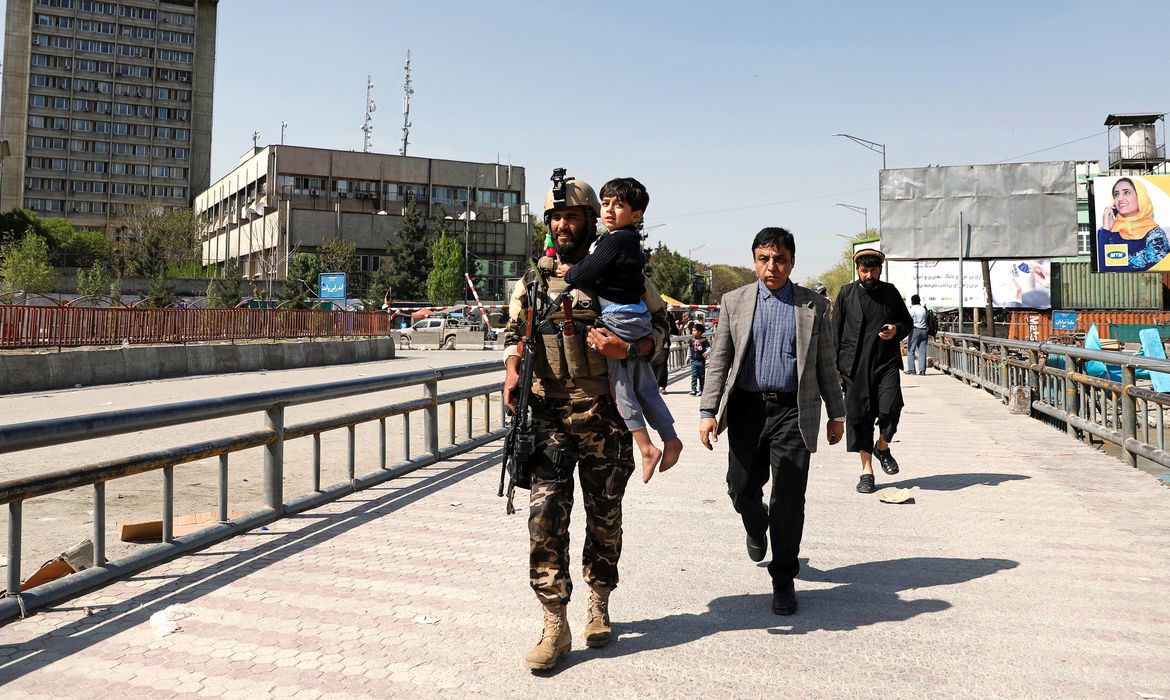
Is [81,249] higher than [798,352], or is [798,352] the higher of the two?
[81,249]

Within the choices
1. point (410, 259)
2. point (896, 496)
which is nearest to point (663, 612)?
point (896, 496)

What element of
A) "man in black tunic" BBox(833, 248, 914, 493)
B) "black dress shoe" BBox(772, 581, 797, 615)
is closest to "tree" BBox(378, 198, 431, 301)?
"man in black tunic" BBox(833, 248, 914, 493)

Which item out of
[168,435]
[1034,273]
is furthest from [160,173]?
[168,435]

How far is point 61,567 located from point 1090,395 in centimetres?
1002

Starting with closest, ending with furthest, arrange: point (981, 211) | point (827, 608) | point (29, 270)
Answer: point (827, 608)
point (981, 211)
point (29, 270)

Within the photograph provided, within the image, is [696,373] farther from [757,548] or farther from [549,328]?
[549,328]

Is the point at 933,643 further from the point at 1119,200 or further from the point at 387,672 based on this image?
the point at 1119,200

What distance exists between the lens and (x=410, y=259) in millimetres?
78750

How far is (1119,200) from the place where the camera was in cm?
4366

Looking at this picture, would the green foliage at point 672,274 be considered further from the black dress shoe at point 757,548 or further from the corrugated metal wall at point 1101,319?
the black dress shoe at point 757,548

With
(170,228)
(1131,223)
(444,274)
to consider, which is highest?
(170,228)

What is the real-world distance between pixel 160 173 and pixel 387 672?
13366 centimetres

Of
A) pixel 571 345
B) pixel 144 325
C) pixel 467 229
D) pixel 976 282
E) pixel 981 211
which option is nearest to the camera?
pixel 571 345

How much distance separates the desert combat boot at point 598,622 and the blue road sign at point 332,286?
44396mm
